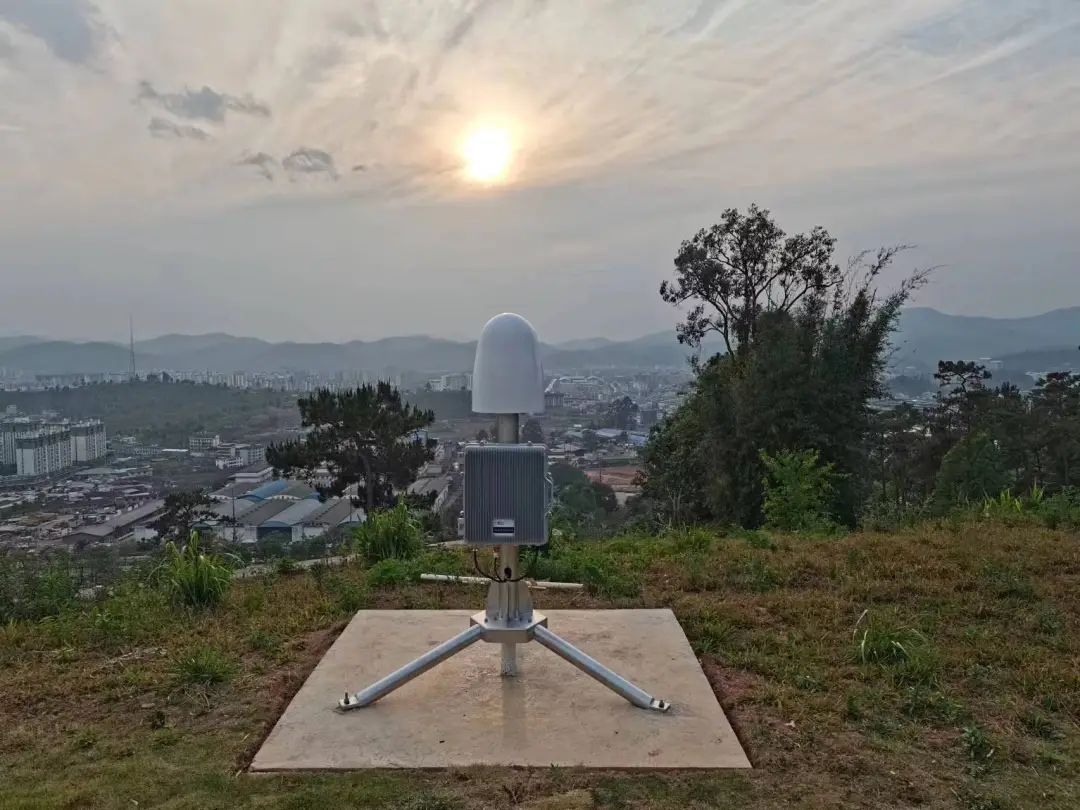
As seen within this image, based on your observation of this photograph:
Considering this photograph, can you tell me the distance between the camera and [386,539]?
5910 mm

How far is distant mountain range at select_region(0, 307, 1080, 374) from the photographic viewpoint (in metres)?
19.2

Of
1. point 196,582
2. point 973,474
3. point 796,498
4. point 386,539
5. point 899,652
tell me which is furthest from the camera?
point 973,474

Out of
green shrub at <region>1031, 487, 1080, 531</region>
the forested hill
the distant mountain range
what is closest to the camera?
green shrub at <region>1031, 487, 1080, 531</region>

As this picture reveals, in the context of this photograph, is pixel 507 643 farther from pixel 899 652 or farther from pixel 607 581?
pixel 899 652

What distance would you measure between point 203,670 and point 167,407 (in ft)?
60.4

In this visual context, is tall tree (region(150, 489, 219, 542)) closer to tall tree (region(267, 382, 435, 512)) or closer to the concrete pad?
tall tree (region(267, 382, 435, 512))

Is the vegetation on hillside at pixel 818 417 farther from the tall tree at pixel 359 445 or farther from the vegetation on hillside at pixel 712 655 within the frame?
the tall tree at pixel 359 445

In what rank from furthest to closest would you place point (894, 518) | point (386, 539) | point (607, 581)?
point (894, 518) → point (386, 539) → point (607, 581)

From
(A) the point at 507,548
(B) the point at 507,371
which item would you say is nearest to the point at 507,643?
(A) the point at 507,548

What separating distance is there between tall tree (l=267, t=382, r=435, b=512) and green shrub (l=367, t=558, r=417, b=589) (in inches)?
307

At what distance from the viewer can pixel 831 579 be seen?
5078mm

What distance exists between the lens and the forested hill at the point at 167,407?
55.7ft

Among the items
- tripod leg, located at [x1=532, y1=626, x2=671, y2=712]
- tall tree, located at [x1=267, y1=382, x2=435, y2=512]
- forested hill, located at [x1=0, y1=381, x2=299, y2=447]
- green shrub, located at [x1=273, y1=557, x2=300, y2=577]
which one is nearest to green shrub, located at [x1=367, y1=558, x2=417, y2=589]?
green shrub, located at [x1=273, y1=557, x2=300, y2=577]

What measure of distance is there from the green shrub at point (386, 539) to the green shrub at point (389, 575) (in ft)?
1.65
